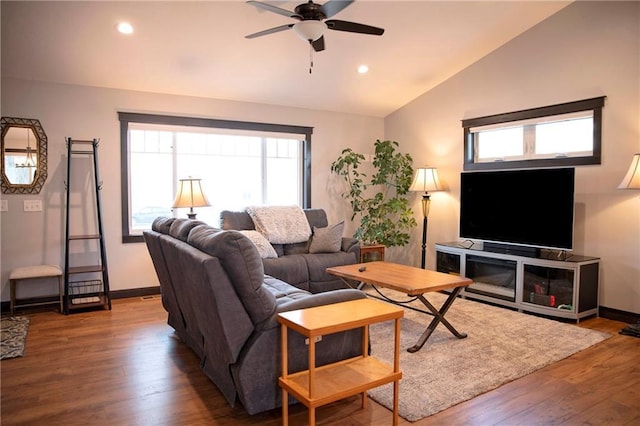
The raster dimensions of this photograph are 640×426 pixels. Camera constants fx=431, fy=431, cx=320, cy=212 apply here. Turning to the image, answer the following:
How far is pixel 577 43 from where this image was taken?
4332mm

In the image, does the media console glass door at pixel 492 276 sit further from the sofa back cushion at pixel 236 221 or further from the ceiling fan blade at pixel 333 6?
the ceiling fan blade at pixel 333 6

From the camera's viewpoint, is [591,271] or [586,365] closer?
[586,365]

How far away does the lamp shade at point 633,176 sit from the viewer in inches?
145

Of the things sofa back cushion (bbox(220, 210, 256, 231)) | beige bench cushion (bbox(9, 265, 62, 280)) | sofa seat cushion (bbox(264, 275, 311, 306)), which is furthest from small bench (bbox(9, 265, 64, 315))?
sofa seat cushion (bbox(264, 275, 311, 306))

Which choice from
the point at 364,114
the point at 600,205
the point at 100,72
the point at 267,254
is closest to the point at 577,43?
the point at 600,205

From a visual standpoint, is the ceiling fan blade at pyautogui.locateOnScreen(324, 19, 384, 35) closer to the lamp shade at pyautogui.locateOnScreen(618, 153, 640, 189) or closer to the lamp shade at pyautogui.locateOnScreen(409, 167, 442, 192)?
the lamp shade at pyautogui.locateOnScreen(618, 153, 640, 189)

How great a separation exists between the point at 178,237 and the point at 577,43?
4.26m

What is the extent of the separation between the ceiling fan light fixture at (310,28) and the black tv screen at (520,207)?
272 centimetres

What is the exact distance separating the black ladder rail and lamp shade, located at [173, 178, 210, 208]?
0.81 metres

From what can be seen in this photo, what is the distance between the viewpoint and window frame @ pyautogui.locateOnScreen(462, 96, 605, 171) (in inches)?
166

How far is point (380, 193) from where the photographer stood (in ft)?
20.9

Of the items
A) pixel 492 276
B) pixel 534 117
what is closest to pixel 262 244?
pixel 492 276

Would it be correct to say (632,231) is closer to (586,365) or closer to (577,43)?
(586,365)

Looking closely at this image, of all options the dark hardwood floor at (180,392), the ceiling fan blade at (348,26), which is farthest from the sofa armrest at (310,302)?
the ceiling fan blade at (348,26)
